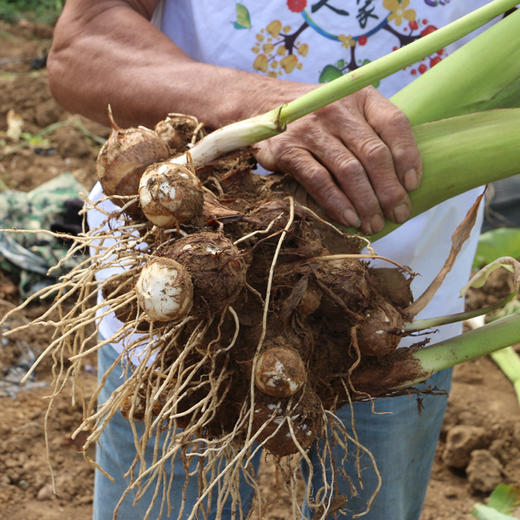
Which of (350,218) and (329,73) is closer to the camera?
(350,218)

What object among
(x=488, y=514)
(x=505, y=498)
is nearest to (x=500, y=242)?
(x=505, y=498)

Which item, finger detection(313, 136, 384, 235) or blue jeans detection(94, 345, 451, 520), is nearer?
finger detection(313, 136, 384, 235)

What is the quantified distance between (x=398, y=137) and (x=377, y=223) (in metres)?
0.12

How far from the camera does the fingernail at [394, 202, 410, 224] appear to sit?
0.90 metres

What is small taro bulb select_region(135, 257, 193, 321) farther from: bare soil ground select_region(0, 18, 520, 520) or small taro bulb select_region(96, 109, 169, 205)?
bare soil ground select_region(0, 18, 520, 520)

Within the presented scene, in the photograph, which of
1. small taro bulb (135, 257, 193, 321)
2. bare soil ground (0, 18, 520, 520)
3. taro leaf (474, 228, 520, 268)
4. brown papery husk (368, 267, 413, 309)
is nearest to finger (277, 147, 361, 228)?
brown papery husk (368, 267, 413, 309)

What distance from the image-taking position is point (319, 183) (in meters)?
0.89

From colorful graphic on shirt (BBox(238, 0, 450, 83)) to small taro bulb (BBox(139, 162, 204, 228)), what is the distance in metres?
0.37

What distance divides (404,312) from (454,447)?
129 cm

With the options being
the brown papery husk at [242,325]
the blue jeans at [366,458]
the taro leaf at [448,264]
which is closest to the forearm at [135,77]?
→ the brown papery husk at [242,325]

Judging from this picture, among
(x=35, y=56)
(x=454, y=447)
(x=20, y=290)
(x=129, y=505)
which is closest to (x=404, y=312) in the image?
(x=129, y=505)

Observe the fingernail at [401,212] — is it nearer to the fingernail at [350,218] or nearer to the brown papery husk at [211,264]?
the fingernail at [350,218]

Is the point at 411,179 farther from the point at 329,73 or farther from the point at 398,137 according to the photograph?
the point at 329,73

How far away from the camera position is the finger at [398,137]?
0.87 meters
